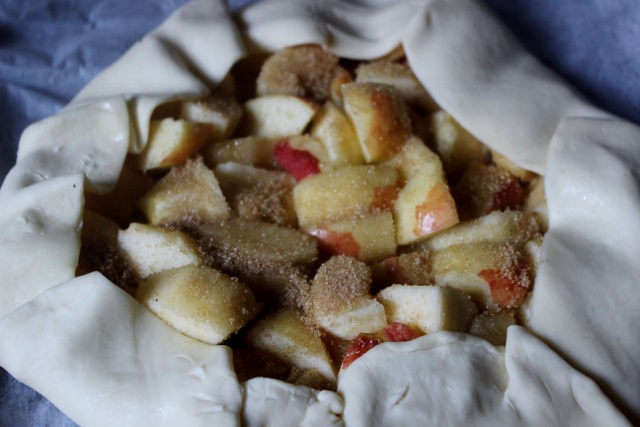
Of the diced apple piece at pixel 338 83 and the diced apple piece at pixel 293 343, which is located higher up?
the diced apple piece at pixel 338 83

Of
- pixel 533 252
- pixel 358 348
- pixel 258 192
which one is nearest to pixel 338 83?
pixel 258 192

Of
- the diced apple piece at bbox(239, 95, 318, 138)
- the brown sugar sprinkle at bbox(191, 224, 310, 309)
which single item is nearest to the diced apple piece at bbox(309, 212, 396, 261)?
the brown sugar sprinkle at bbox(191, 224, 310, 309)

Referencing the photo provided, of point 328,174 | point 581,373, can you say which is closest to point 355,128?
point 328,174

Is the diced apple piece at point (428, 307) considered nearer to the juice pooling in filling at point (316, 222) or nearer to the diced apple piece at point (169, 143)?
the juice pooling in filling at point (316, 222)

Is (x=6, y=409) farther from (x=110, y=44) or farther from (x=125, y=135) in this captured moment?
(x=110, y=44)

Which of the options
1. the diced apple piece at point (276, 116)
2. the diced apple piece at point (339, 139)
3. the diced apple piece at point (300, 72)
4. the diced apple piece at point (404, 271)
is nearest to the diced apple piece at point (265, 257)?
the diced apple piece at point (404, 271)

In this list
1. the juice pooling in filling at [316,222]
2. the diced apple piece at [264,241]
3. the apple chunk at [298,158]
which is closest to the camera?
the juice pooling in filling at [316,222]
